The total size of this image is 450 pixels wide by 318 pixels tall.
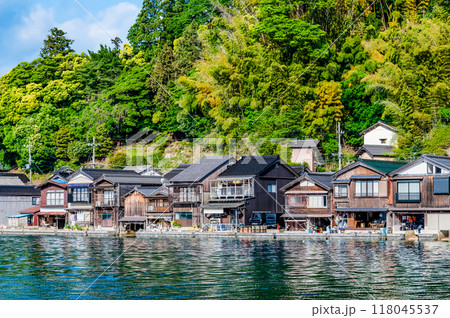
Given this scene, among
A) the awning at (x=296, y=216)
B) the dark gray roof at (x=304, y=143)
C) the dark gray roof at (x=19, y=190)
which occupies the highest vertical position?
the dark gray roof at (x=304, y=143)

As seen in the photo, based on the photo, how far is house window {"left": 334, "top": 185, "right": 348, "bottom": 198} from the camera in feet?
159

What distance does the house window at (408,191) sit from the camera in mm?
44688

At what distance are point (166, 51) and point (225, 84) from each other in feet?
48.9

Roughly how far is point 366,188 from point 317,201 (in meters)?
4.19

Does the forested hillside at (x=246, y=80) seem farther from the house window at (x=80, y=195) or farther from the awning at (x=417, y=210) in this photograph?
the house window at (x=80, y=195)

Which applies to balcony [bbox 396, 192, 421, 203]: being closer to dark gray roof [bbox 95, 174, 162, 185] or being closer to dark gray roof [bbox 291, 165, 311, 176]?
dark gray roof [bbox 291, 165, 311, 176]

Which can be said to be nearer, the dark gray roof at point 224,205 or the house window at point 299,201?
the house window at point 299,201

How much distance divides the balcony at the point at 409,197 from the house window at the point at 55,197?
3276 cm

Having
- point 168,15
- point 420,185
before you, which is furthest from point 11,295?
point 168,15

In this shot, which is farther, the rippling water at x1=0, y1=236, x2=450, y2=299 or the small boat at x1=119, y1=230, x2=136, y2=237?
the small boat at x1=119, y1=230, x2=136, y2=237

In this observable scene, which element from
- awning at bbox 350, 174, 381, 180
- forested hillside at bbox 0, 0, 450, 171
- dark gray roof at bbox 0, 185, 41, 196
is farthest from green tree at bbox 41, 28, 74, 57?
awning at bbox 350, 174, 381, 180

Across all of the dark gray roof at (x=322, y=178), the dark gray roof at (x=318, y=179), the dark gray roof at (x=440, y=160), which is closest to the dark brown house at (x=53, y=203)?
the dark gray roof at (x=318, y=179)

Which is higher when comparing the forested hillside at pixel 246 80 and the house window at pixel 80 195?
the forested hillside at pixel 246 80

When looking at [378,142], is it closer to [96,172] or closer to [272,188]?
[272,188]
